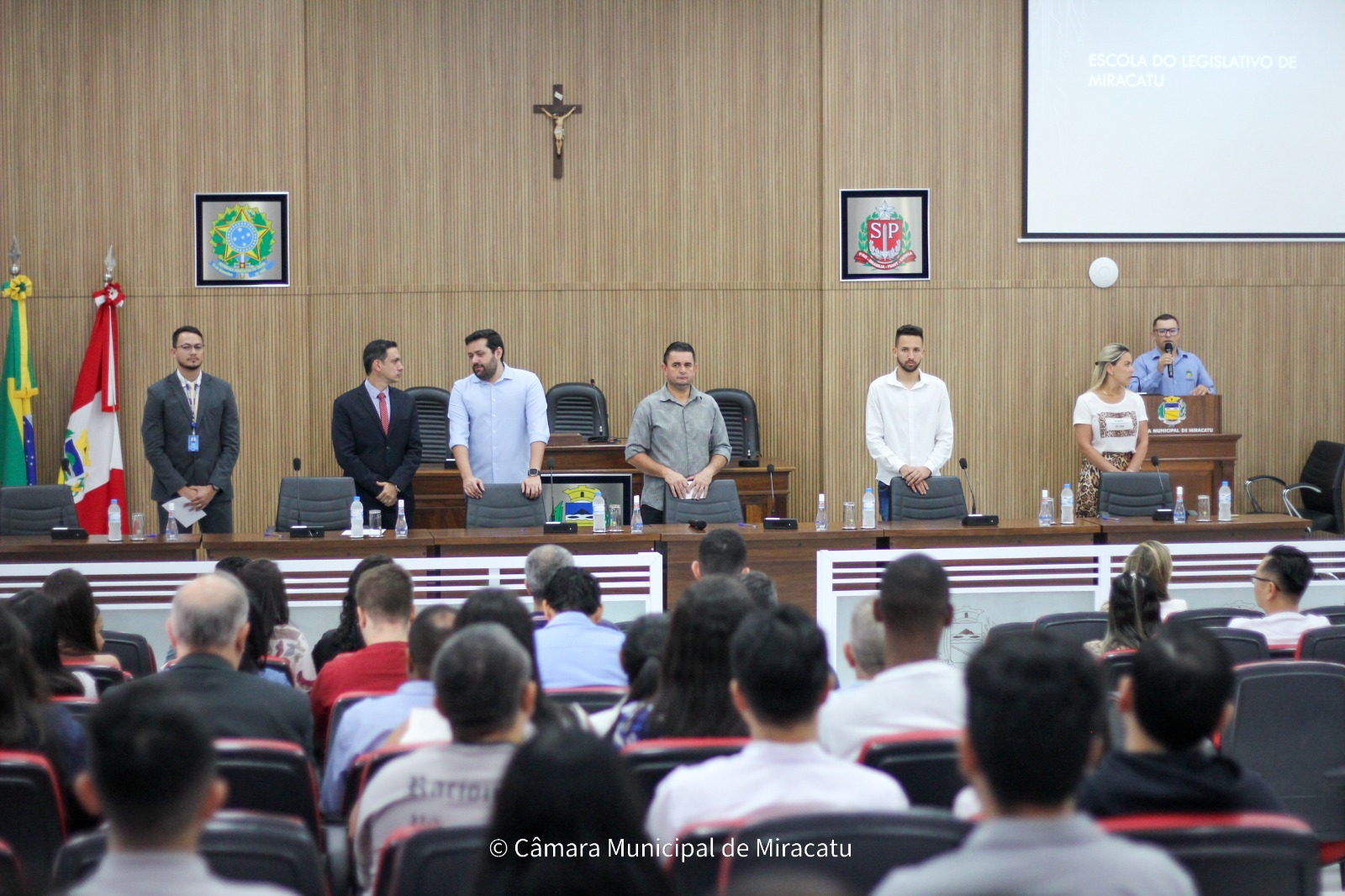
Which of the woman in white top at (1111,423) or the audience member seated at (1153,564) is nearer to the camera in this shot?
the audience member seated at (1153,564)

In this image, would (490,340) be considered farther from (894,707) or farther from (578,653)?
(894,707)

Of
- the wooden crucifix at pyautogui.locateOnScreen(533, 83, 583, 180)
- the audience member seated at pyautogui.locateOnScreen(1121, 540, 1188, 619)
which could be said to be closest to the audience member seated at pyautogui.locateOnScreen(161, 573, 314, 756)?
the audience member seated at pyautogui.locateOnScreen(1121, 540, 1188, 619)

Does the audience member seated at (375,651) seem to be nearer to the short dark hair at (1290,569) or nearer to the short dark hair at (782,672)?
the short dark hair at (782,672)

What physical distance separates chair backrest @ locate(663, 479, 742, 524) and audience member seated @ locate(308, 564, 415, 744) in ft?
11.0

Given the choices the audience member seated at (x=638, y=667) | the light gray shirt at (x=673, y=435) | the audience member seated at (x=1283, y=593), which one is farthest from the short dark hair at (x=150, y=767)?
the light gray shirt at (x=673, y=435)

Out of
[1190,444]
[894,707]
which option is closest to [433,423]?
[1190,444]

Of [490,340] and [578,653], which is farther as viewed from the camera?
[490,340]

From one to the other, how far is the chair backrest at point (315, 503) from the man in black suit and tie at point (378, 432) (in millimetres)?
339

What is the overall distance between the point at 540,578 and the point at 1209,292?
7.22m

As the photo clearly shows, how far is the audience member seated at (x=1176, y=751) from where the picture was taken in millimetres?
1957

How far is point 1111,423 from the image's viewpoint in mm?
8211

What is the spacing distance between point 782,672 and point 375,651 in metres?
1.53

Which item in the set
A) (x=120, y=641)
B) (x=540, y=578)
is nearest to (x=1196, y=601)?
(x=540, y=578)

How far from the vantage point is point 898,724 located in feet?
8.46
